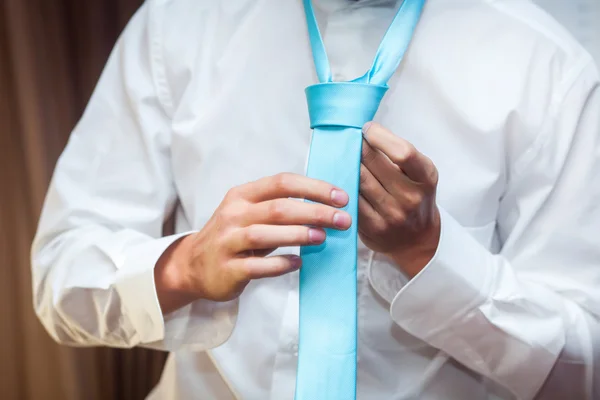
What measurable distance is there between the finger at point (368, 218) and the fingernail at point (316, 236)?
0.19 feet

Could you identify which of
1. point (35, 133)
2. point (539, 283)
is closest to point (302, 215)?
point (539, 283)

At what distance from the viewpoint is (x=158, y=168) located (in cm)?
68

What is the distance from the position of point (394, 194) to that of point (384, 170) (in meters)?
0.02

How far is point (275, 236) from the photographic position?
1.46ft

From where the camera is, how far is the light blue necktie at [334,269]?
458 mm

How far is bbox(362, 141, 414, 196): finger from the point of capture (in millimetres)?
470

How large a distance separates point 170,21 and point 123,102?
0.11 metres

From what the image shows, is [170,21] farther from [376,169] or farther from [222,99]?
[376,169]

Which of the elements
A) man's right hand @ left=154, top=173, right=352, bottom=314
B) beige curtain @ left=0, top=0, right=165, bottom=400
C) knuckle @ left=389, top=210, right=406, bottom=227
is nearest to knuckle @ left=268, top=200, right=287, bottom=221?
man's right hand @ left=154, top=173, right=352, bottom=314

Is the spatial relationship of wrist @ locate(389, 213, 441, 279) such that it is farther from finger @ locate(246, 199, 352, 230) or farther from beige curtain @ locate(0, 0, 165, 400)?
beige curtain @ locate(0, 0, 165, 400)

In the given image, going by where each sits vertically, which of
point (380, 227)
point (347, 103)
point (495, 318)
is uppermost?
point (347, 103)

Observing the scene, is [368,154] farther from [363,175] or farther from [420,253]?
[420,253]

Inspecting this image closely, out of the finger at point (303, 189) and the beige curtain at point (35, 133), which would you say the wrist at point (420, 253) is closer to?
the finger at point (303, 189)

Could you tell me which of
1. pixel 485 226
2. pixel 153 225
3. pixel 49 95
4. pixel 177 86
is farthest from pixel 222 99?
pixel 49 95
